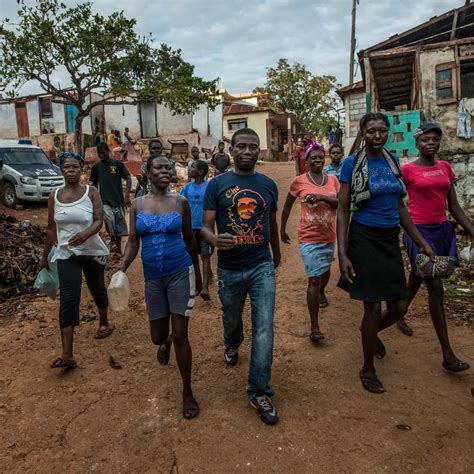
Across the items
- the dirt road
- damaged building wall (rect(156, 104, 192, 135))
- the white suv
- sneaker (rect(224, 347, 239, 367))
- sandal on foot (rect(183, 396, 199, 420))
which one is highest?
damaged building wall (rect(156, 104, 192, 135))

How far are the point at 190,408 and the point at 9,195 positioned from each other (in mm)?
11020

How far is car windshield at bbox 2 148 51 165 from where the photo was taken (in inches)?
477

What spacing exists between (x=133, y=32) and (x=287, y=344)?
1543 centimetres

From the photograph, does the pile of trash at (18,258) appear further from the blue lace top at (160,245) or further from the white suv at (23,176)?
the white suv at (23,176)

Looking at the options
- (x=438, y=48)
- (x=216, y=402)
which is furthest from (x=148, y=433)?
(x=438, y=48)

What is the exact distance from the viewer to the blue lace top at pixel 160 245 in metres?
2.95

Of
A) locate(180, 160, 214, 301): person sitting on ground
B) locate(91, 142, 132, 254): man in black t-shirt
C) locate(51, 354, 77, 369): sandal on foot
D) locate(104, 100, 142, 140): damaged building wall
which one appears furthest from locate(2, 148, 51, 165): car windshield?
locate(104, 100, 142, 140): damaged building wall

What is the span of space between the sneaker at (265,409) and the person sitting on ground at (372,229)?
31.7 inches

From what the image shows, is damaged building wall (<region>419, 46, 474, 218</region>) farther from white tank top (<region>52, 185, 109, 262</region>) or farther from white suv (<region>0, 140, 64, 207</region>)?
white suv (<region>0, 140, 64, 207</region>)

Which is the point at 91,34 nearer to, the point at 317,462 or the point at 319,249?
the point at 319,249

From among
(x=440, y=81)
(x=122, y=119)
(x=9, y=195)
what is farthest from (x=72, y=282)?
(x=122, y=119)

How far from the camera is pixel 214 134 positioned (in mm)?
27906

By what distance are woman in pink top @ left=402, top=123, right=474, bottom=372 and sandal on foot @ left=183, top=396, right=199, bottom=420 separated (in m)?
2.03

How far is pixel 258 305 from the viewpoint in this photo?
9.61 feet
